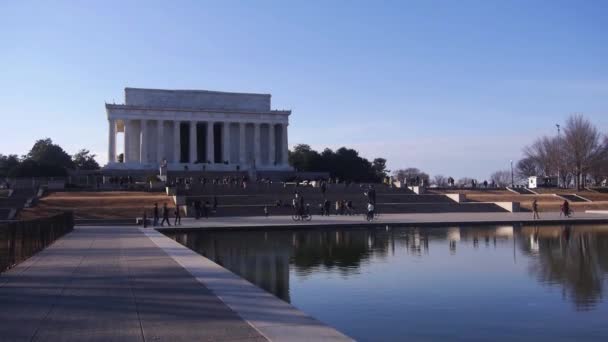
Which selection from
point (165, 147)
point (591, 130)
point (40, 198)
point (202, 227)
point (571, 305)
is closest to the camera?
point (571, 305)

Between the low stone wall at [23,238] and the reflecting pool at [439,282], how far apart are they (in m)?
4.68

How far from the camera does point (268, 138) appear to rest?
80.8 metres

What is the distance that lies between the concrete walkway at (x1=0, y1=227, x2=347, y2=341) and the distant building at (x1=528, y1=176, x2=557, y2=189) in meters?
62.3

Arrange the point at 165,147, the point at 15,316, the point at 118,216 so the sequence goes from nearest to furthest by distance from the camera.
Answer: the point at 15,316 → the point at 118,216 → the point at 165,147

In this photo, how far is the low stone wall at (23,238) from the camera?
1365 cm

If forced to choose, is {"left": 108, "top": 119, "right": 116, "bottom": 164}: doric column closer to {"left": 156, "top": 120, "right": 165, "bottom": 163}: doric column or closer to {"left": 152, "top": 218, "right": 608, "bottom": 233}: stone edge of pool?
{"left": 156, "top": 120, "right": 165, "bottom": 163}: doric column

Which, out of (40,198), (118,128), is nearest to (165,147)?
(118,128)

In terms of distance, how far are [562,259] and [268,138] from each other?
65644mm

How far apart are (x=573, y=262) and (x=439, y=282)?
15.2ft

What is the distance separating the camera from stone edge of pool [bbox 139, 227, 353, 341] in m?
7.53

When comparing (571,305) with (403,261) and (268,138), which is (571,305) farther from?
(268,138)

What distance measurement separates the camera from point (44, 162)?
77.8 meters

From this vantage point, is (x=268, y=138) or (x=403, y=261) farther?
(x=268, y=138)

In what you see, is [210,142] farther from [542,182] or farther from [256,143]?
[542,182]
